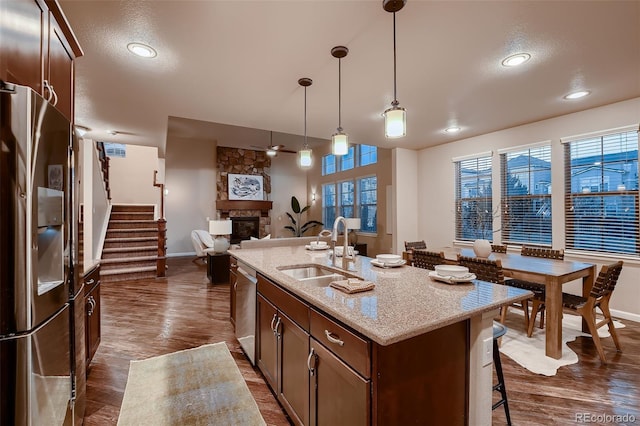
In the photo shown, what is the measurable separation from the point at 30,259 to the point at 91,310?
161cm

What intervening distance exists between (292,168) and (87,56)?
8253 millimetres

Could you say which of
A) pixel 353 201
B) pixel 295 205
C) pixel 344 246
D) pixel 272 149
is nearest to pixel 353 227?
pixel 353 201

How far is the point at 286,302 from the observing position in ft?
6.05

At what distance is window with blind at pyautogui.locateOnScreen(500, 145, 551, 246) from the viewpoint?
4.30 metres

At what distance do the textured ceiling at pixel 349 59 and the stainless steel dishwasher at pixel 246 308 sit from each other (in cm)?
189

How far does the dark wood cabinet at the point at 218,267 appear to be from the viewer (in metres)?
5.32

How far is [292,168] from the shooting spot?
10.7 m

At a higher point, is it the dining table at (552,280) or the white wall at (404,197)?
the white wall at (404,197)

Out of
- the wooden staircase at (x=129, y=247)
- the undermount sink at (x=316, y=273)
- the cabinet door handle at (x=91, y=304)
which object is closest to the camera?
the undermount sink at (x=316, y=273)

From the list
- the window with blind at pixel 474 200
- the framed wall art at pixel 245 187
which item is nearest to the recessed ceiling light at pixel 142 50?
the window with blind at pixel 474 200

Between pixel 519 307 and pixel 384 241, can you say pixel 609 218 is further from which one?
pixel 384 241

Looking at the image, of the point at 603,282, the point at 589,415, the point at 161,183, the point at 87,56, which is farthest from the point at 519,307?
the point at 161,183

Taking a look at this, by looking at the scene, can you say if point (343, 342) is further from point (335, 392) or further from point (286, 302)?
point (286, 302)

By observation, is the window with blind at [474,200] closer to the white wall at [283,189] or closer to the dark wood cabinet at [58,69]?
the dark wood cabinet at [58,69]
